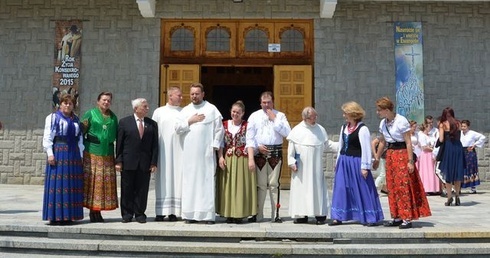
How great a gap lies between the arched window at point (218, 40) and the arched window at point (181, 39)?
1.30ft

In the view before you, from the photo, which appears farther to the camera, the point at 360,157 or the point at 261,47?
the point at 261,47

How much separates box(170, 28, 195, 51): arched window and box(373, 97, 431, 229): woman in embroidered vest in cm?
637

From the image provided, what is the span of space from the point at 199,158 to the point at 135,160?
0.81 m

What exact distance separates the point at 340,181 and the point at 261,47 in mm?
5770

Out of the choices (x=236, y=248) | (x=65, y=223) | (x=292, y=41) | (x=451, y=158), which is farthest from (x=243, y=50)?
(x=236, y=248)

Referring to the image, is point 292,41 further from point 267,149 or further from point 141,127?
point 141,127

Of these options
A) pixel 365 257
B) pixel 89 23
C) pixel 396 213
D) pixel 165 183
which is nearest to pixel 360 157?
pixel 396 213

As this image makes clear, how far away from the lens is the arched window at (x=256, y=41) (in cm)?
1140

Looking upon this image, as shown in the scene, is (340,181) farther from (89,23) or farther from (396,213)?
(89,23)

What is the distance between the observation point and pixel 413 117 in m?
11.2

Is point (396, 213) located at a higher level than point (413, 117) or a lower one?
lower

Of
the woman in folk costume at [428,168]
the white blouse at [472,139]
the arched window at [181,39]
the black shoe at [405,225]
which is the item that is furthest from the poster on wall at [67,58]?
the white blouse at [472,139]

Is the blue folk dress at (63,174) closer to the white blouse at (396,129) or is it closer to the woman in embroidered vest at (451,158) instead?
the white blouse at (396,129)

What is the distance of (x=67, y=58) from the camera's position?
1142 cm
